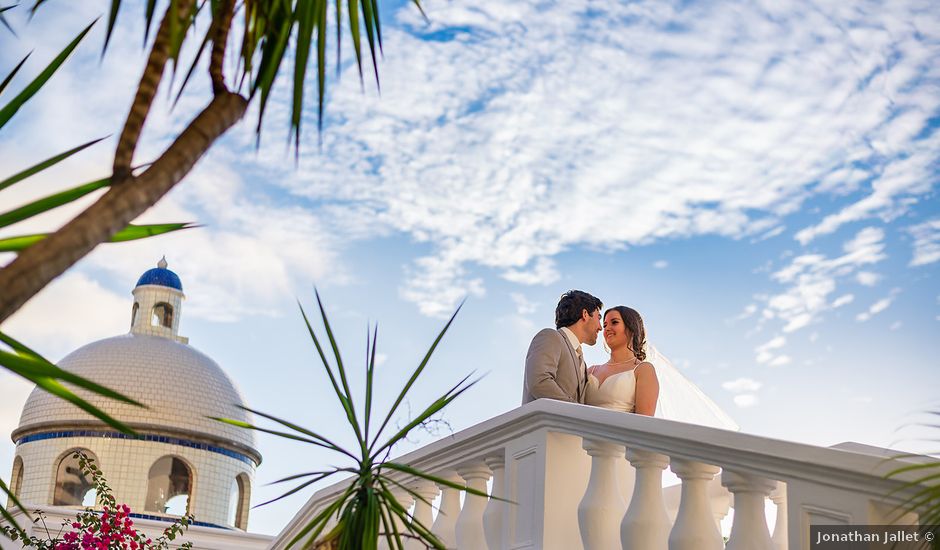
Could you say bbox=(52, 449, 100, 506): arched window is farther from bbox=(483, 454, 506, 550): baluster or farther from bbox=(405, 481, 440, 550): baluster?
bbox=(483, 454, 506, 550): baluster

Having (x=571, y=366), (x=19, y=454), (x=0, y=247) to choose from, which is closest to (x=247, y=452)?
(x=19, y=454)

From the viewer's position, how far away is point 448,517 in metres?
5.17

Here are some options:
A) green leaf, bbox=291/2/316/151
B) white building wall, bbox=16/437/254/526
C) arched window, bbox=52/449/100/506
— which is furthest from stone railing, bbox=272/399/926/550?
arched window, bbox=52/449/100/506

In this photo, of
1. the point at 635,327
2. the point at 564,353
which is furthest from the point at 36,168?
the point at 635,327

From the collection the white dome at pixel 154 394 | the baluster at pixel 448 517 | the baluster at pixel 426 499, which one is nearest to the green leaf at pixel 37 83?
the baluster at pixel 448 517

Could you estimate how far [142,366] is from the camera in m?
30.0

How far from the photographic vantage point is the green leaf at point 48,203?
259 cm

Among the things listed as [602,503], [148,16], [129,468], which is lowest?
[602,503]

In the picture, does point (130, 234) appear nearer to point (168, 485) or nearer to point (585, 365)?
point (585, 365)

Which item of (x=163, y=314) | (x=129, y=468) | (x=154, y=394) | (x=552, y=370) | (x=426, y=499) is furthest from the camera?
(x=163, y=314)

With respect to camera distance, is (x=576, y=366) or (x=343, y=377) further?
(x=576, y=366)

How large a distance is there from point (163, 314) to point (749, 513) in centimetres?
3058

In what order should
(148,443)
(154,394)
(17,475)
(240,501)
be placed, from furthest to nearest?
(240,501) → (17,475) → (154,394) → (148,443)

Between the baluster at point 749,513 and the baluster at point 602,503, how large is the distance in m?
0.66
